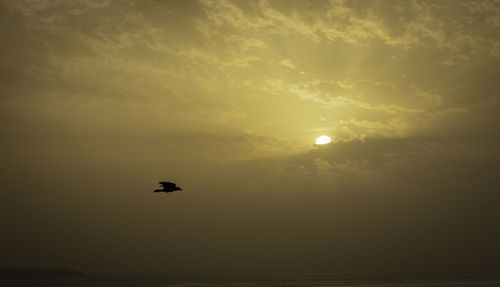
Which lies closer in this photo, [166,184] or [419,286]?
[166,184]

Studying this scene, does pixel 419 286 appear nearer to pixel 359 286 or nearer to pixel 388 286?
pixel 388 286

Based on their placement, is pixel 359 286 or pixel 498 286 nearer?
pixel 498 286

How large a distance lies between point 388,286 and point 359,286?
42.1ft

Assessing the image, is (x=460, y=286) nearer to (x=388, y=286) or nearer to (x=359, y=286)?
(x=388, y=286)

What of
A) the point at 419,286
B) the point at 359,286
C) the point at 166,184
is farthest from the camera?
the point at 359,286

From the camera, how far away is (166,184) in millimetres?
56594

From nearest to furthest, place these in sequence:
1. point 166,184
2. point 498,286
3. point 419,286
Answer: point 166,184 → point 498,286 → point 419,286

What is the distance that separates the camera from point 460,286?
170500mm

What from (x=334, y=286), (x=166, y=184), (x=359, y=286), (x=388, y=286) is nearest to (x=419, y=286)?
(x=388, y=286)

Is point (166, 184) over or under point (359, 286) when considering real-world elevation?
over

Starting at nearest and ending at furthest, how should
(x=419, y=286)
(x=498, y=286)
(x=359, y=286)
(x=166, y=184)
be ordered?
(x=166, y=184) → (x=498, y=286) → (x=419, y=286) → (x=359, y=286)

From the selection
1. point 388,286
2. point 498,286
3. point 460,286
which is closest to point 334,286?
point 388,286

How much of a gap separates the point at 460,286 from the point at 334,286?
52.3 m

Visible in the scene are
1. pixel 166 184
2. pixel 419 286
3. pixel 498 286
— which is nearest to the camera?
pixel 166 184
